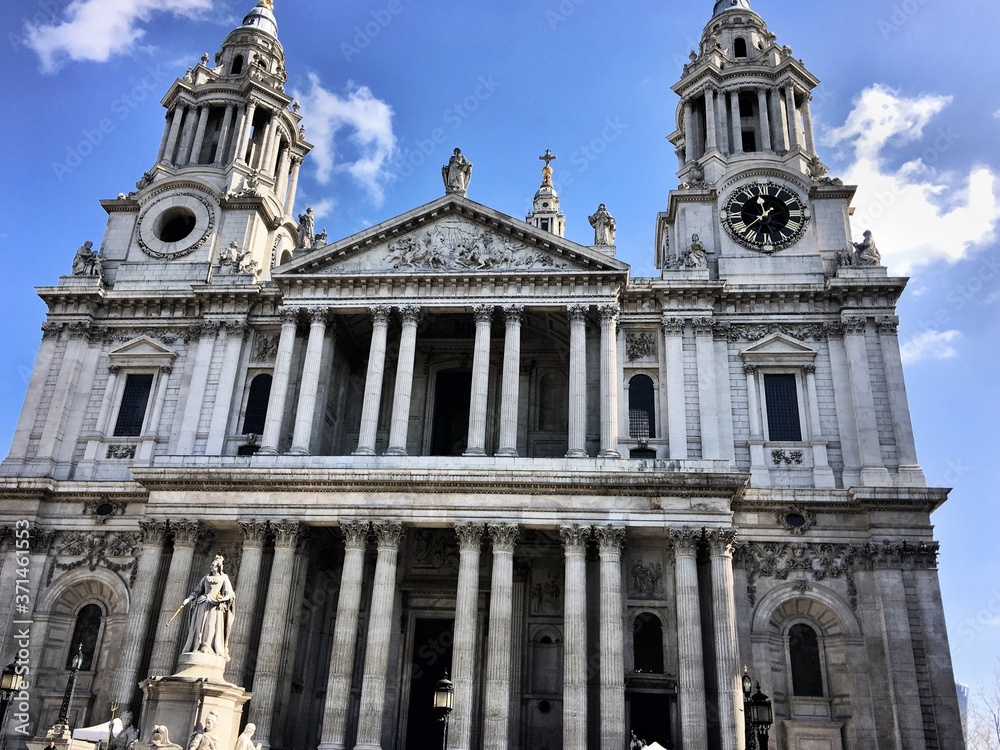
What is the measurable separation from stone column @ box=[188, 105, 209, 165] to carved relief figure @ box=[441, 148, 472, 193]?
14.2 metres

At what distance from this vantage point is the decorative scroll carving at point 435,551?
33.7 m

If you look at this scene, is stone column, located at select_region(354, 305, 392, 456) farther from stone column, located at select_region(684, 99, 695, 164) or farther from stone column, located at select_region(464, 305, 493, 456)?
stone column, located at select_region(684, 99, 695, 164)

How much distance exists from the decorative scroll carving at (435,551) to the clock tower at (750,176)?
13643 mm

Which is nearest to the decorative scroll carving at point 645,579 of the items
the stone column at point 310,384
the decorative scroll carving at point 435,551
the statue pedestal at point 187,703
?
the decorative scroll carving at point 435,551

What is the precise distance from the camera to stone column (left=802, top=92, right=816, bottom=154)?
4106cm

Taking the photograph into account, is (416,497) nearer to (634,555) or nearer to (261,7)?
(634,555)

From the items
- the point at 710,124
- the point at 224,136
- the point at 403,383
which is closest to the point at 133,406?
the point at 403,383

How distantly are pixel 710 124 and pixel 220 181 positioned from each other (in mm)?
23034

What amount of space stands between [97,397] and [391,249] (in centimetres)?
1388

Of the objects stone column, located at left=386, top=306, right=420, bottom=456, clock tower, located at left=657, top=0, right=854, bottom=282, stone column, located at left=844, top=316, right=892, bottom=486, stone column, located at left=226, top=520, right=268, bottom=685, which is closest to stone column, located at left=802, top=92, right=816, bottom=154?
clock tower, located at left=657, top=0, right=854, bottom=282

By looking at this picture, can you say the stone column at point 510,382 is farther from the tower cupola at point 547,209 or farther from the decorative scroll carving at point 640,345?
the tower cupola at point 547,209

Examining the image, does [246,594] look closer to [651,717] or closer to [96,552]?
[96,552]

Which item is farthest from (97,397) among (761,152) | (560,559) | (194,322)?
(761,152)

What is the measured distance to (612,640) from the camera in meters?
27.8
